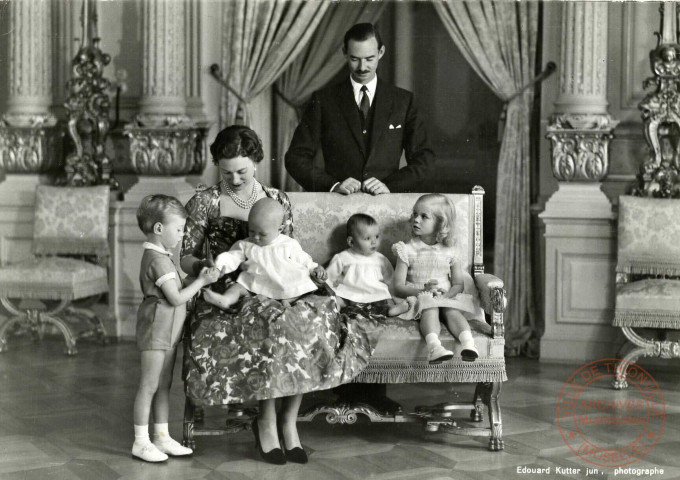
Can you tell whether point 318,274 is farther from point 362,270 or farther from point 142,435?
point 142,435

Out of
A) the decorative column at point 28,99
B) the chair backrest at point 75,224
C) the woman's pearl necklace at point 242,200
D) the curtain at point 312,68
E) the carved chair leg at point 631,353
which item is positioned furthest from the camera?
the curtain at point 312,68

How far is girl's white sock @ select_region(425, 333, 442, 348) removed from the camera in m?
3.98

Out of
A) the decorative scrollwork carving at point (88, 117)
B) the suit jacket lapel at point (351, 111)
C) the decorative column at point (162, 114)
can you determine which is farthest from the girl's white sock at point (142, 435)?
the decorative scrollwork carving at point (88, 117)

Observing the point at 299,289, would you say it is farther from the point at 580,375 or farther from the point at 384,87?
the point at 580,375

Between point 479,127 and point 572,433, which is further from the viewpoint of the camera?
point 479,127

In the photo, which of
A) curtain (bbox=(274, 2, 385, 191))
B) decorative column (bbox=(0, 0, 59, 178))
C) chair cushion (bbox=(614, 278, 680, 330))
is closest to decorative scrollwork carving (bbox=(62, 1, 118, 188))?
decorative column (bbox=(0, 0, 59, 178))

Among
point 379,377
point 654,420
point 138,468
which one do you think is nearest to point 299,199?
point 379,377

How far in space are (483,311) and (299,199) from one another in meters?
1.08

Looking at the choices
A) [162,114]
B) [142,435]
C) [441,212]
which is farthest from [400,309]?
[162,114]

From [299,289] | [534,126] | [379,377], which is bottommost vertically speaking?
[379,377]

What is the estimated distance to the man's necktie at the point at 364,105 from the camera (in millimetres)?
4762

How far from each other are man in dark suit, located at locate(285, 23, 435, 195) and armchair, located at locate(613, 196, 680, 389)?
157 cm

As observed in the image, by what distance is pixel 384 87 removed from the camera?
4777 mm

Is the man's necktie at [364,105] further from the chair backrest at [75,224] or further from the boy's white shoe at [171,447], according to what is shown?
the chair backrest at [75,224]
